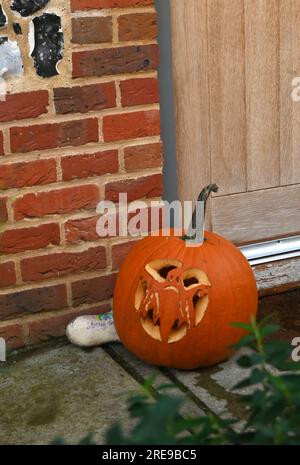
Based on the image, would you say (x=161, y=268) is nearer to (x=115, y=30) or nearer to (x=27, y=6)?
(x=115, y=30)

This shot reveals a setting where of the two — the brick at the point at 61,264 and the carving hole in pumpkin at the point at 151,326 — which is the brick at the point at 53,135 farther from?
the carving hole in pumpkin at the point at 151,326

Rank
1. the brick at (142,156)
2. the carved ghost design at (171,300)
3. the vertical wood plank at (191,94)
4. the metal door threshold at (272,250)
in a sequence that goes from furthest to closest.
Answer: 1. the metal door threshold at (272,250)
2. the vertical wood plank at (191,94)
3. the brick at (142,156)
4. the carved ghost design at (171,300)

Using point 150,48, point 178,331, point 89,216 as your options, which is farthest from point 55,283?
point 150,48

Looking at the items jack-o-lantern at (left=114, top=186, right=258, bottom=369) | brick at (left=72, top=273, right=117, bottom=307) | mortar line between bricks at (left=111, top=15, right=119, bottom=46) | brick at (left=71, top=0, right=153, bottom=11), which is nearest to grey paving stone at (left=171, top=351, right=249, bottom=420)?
jack-o-lantern at (left=114, top=186, right=258, bottom=369)

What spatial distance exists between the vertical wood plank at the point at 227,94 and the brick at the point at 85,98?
49 centimetres

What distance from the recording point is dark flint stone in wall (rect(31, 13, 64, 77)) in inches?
102

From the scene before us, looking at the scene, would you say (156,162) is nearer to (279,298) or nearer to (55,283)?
(55,283)

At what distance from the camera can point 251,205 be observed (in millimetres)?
3219

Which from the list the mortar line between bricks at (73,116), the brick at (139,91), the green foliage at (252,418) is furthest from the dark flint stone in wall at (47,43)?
the green foliage at (252,418)

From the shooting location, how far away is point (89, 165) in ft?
9.01

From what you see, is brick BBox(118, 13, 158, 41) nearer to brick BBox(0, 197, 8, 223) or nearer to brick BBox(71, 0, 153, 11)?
brick BBox(71, 0, 153, 11)

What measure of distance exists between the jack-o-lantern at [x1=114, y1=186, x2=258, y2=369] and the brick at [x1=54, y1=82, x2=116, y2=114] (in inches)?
19.1

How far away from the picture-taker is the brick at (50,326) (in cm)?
282

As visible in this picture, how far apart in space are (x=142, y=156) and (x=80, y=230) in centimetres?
35
